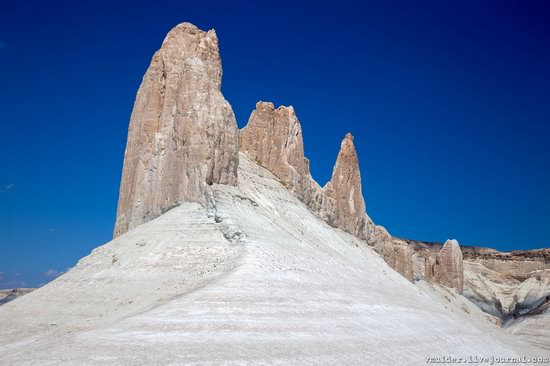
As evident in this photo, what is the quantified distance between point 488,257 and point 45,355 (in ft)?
341

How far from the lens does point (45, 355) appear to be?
11.1m

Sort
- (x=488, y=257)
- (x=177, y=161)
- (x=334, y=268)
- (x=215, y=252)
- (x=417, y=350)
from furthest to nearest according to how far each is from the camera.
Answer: (x=488, y=257) < (x=177, y=161) < (x=334, y=268) < (x=215, y=252) < (x=417, y=350)

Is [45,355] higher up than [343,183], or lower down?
lower down

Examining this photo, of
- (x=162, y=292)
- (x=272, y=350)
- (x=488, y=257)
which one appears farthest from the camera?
(x=488, y=257)

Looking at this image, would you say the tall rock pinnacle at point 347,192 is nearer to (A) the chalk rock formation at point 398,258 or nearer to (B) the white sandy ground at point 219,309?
(A) the chalk rock formation at point 398,258

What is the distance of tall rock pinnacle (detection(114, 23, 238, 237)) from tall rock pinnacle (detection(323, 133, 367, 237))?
19788 mm

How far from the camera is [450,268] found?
6862cm

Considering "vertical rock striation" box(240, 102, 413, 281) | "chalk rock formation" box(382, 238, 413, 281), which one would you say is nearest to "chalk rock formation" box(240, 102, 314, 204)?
"vertical rock striation" box(240, 102, 413, 281)

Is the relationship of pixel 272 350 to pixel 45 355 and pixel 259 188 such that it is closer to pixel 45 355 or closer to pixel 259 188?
pixel 45 355

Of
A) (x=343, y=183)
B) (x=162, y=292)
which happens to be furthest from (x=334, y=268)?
(x=343, y=183)

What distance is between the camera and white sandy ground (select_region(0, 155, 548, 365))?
1216 centimetres

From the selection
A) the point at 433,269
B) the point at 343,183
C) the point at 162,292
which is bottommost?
the point at 162,292

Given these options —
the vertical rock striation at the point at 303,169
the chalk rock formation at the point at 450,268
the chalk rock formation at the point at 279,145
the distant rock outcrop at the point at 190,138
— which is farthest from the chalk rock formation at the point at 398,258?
the chalk rock formation at the point at 279,145

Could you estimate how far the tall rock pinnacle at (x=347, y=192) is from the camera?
48219 mm
